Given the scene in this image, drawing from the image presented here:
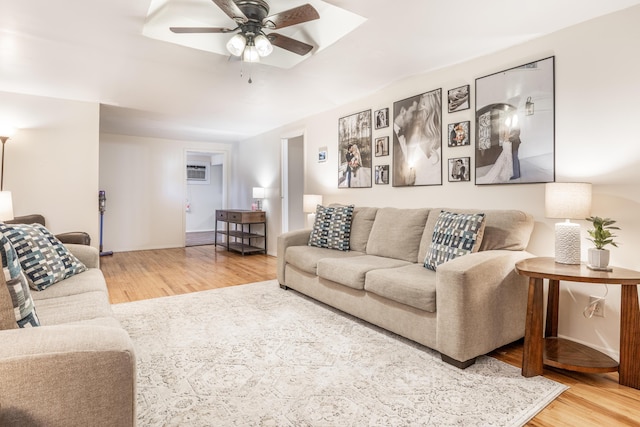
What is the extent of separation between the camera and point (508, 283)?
2.23 metres

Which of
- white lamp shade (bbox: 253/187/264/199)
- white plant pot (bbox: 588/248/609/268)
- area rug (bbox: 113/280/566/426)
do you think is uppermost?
white lamp shade (bbox: 253/187/264/199)

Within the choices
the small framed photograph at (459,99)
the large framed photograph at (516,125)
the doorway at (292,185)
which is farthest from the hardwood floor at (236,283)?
the small framed photograph at (459,99)

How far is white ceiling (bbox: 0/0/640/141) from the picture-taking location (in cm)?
221

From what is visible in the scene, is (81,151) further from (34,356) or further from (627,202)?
(627,202)

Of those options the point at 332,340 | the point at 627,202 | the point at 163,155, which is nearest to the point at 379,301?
the point at 332,340

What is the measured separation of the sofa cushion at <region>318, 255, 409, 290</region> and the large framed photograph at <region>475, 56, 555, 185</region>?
3.55ft

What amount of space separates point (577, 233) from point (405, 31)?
180cm

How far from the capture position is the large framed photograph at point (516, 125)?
248 cm

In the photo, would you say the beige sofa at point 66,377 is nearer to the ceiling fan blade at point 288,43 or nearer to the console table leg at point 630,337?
the ceiling fan blade at point 288,43

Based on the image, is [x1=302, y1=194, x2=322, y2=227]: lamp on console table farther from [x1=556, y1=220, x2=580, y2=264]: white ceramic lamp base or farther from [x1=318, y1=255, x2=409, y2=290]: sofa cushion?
[x1=556, y1=220, x2=580, y2=264]: white ceramic lamp base

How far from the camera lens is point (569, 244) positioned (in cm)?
209

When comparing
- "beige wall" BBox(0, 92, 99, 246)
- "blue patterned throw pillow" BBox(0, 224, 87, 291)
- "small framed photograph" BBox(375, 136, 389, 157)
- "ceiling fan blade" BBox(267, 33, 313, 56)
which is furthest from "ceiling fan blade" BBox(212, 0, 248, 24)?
"beige wall" BBox(0, 92, 99, 246)

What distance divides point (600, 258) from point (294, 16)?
2.36 meters

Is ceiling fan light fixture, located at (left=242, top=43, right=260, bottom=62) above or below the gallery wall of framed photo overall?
above
